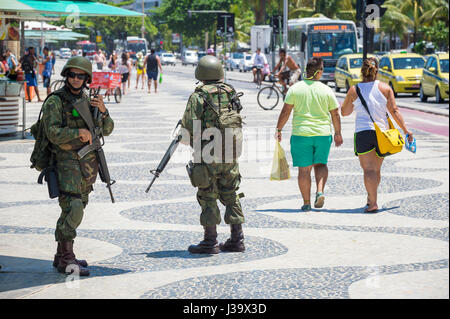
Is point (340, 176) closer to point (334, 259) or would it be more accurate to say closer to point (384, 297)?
point (334, 259)

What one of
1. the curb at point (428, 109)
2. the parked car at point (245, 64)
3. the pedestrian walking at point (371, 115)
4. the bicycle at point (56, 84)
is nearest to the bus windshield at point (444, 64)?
the curb at point (428, 109)

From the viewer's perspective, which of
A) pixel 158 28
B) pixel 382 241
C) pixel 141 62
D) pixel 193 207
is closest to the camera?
pixel 382 241

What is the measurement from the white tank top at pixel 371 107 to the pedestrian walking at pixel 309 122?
26 cm

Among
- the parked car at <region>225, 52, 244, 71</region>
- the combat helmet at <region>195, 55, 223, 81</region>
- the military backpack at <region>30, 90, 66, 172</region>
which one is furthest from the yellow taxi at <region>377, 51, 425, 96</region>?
the parked car at <region>225, 52, 244, 71</region>

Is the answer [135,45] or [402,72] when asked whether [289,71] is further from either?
[135,45]

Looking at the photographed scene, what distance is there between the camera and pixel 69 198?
20.9ft

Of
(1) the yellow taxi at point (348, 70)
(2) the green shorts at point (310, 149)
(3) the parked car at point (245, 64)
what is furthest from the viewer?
(3) the parked car at point (245, 64)

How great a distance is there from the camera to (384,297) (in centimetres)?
558

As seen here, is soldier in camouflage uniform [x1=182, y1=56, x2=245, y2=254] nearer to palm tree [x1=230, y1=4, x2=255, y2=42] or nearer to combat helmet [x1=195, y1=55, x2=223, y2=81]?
combat helmet [x1=195, y1=55, x2=223, y2=81]

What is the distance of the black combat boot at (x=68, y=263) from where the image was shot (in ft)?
20.9

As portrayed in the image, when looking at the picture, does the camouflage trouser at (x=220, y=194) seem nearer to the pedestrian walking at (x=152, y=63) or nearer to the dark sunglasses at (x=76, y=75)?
the dark sunglasses at (x=76, y=75)

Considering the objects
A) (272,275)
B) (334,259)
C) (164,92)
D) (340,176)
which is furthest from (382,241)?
(164,92)
